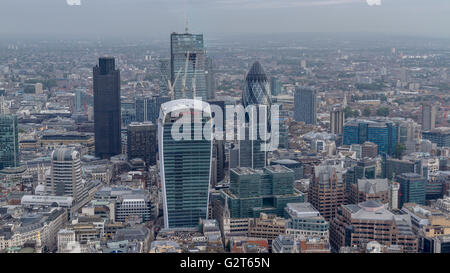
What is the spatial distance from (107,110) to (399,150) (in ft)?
23.8

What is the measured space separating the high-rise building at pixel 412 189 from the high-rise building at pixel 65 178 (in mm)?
5275

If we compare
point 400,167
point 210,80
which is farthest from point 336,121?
point 400,167

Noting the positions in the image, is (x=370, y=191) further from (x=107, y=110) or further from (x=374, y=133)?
(x=107, y=110)

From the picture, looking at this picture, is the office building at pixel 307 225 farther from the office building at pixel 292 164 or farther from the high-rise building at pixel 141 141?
the high-rise building at pixel 141 141

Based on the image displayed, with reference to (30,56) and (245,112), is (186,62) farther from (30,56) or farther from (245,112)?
(30,56)

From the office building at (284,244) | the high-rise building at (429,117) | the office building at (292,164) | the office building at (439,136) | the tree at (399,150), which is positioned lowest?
the office building at (284,244)

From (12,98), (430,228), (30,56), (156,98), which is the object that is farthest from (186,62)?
(430,228)

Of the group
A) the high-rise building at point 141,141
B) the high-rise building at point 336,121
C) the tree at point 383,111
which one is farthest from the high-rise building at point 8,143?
the tree at point 383,111

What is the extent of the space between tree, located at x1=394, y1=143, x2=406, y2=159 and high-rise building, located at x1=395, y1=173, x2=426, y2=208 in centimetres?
237

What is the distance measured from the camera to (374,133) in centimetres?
1404

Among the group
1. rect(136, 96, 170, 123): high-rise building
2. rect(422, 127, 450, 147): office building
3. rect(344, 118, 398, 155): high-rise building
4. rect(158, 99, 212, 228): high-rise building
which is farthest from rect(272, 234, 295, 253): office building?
rect(136, 96, 170, 123): high-rise building

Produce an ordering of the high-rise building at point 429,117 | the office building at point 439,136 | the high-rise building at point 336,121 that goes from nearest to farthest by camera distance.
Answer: the office building at point 439,136 → the high-rise building at point 429,117 → the high-rise building at point 336,121

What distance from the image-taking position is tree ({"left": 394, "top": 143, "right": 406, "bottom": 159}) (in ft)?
39.3

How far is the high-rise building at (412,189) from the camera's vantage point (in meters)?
9.04
